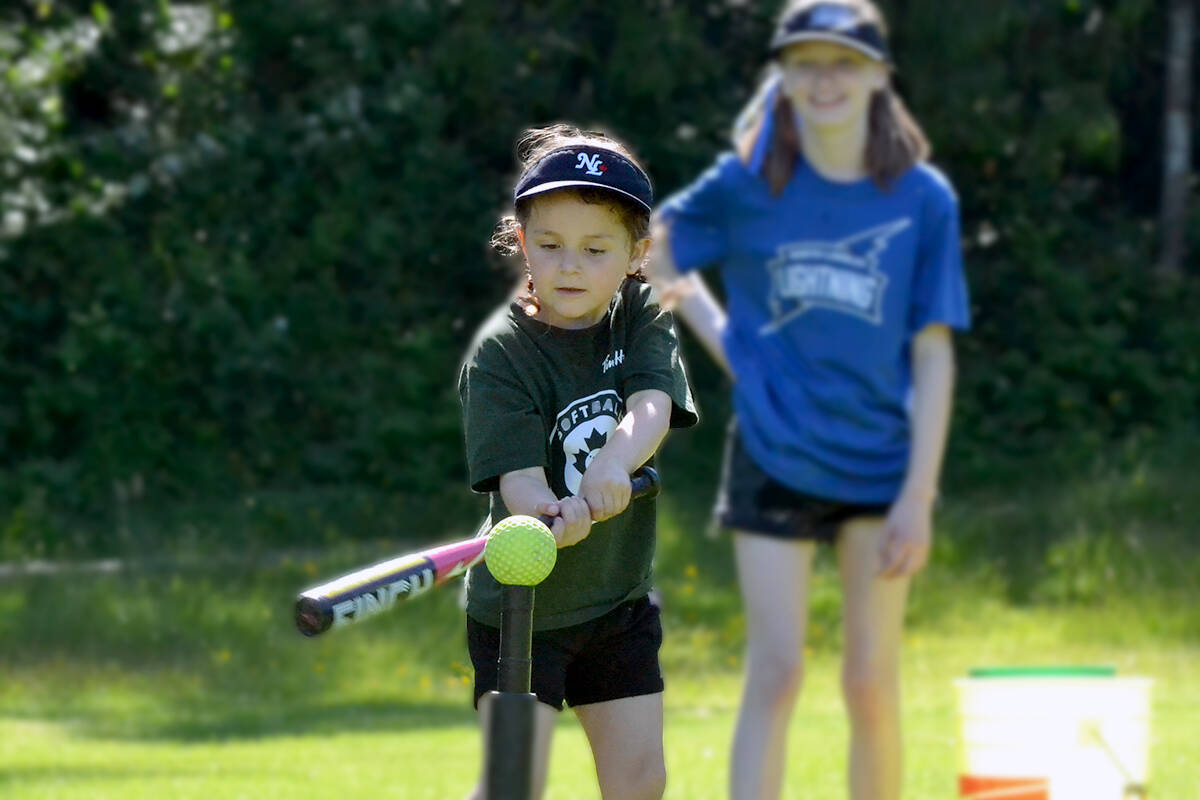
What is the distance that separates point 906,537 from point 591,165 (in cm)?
172

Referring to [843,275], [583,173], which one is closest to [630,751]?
[583,173]

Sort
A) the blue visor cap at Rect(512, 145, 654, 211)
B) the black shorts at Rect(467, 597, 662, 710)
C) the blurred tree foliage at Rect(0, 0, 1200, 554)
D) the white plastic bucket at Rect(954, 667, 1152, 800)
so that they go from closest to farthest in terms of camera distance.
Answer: the blue visor cap at Rect(512, 145, 654, 211), the black shorts at Rect(467, 597, 662, 710), the white plastic bucket at Rect(954, 667, 1152, 800), the blurred tree foliage at Rect(0, 0, 1200, 554)

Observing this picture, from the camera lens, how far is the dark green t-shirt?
11.1 feet

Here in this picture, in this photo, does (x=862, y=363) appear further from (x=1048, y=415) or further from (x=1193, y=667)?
(x=1048, y=415)

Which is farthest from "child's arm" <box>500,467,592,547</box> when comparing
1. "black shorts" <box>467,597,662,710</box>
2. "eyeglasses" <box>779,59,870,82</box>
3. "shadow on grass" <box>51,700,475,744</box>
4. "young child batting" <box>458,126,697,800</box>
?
"shadow on grass" <box>51,700,475,744</box>

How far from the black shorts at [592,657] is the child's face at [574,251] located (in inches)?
23.3

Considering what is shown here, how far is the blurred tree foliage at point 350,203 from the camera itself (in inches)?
565

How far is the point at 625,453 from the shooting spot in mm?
3203

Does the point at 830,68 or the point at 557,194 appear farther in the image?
the point at 830,68

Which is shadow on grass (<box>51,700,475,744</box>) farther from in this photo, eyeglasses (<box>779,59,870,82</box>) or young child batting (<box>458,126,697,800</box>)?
young child batting (<box>458,126,697,800</box>)

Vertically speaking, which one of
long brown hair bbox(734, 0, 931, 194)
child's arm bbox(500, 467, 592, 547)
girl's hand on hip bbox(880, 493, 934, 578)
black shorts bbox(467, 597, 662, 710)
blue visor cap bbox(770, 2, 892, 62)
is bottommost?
black shorts bbox(467, 597, 662, 710)

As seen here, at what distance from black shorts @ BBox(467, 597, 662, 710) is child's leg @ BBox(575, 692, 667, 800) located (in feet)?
0.08

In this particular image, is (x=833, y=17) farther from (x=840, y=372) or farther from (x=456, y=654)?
(x=456, y=654)

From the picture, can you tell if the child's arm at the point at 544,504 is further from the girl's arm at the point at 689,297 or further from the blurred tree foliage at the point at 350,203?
the blurred tree foliage at the point at 350,203
